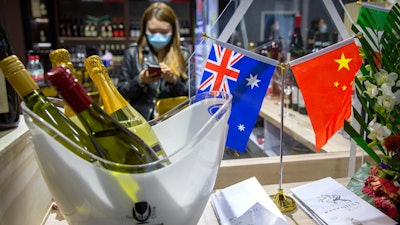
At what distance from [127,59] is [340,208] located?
1788mm

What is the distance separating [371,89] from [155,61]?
5.42ft

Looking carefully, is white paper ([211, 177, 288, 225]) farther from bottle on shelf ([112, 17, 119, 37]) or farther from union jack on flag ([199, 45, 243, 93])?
bottle on shelf ([112, 17, 119, 37])

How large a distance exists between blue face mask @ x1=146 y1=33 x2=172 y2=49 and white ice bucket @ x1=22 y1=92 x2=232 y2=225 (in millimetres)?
1677

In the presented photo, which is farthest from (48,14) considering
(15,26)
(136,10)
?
(136,10)

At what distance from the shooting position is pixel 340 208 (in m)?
0.63

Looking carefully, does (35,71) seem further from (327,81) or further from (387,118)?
(387,118)

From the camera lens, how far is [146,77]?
1.93 metres

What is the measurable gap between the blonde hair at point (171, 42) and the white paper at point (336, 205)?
1.49 meters

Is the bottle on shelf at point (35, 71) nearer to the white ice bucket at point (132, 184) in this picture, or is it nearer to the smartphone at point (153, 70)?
the smartphone at point (153, 70)

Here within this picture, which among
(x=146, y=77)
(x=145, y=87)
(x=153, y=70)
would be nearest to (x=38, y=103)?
(x=153, y=70)

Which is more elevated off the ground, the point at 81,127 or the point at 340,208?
the point at 81,127

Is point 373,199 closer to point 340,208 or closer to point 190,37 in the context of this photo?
point 340,208

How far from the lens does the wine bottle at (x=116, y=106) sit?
21.3 inches

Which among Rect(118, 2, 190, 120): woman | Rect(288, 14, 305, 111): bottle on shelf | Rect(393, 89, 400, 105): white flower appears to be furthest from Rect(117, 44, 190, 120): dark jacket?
Rect(393, 89, 400, 105): white flower
